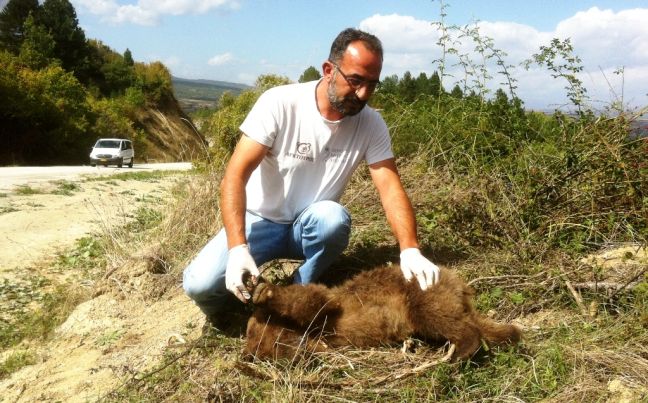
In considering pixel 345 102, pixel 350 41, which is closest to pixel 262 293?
pixel 345 102

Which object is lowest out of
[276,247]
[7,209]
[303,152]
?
[7,209]

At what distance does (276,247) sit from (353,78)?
3.64ft

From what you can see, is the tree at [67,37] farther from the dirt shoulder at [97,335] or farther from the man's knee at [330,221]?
the man's knee at [330,221]

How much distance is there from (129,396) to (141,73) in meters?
48.4

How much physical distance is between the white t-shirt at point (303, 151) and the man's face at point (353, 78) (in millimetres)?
152

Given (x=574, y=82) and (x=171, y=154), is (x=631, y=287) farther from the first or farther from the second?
(x=171, y=154)

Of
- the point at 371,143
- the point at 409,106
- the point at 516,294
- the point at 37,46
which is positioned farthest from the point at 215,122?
the point at 37,46

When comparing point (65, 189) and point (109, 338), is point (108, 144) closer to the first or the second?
point (65, 189)

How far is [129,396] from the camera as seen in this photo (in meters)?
2.67

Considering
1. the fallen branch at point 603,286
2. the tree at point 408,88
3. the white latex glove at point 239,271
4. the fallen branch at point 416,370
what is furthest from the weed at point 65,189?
the fallen branch at point 603,286

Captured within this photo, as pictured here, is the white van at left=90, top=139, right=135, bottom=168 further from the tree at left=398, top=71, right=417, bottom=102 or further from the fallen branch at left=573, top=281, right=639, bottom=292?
the fallen branch at left=573, top=281, right=639, bottom=292

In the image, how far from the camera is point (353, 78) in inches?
126

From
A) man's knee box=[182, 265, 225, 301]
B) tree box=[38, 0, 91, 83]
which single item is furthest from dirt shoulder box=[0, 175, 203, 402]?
tree box=[38, 0, 91, 83]

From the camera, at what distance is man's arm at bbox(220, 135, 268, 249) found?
2939 mm
